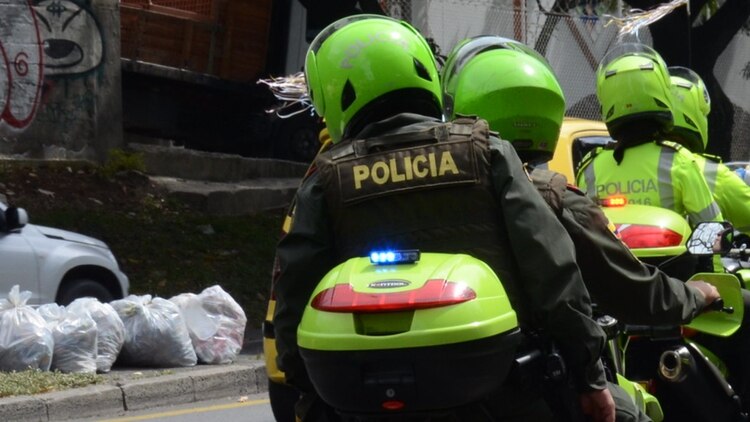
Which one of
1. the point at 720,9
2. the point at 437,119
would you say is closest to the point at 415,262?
the point at 437,119

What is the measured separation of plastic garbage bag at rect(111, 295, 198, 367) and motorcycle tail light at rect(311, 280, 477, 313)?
7382 mm

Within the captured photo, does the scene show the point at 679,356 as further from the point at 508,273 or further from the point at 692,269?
the point at 508,273

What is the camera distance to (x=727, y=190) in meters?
5.15

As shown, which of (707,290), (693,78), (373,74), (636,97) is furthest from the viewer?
(693,78)

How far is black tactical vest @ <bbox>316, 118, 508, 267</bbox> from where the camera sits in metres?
3.07

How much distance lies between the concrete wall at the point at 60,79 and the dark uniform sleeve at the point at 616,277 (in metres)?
12.4

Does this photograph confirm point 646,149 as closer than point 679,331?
No

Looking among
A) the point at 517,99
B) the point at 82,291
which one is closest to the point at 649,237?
the point at 517,99

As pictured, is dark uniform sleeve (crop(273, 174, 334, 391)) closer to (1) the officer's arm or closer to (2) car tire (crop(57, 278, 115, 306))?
(1) the officer's arm

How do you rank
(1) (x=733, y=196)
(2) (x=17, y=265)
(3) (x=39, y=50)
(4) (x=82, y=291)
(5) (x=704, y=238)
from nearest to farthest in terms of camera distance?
1. (5) (x=704, y=238)
2. (1) (x=733, y=196)
3. (2) (x=17, y=265)
4. (4) (x=82, y=291)
5. (3) (x=39, y=50)

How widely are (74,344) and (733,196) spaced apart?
5.66m

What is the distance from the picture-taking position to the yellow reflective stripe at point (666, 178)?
4875 mm

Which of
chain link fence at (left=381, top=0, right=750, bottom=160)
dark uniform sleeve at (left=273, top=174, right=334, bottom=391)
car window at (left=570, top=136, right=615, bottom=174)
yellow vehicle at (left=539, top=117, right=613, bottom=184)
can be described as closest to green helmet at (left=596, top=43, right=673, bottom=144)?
dark uniform sleeve at (left=273, top=174, right=334, bottom=391)

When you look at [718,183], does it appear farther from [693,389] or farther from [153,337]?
[153,337]
